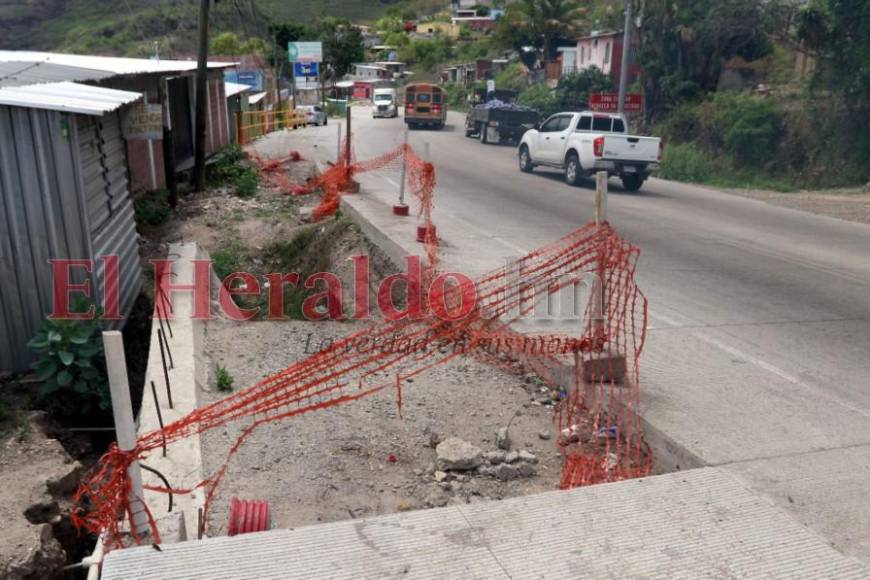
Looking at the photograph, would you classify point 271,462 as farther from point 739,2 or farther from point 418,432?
point 739,2

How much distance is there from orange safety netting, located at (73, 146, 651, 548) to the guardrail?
24.6m

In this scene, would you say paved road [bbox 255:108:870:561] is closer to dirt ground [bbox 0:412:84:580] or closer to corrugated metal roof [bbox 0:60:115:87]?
dirt ground [bbox 0:412:84:580]

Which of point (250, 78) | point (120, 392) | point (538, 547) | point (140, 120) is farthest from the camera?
point (250, 78)

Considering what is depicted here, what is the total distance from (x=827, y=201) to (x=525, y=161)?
29.3 feet

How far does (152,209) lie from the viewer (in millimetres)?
14078

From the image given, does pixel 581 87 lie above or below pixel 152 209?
above

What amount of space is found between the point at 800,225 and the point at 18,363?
47.8ft

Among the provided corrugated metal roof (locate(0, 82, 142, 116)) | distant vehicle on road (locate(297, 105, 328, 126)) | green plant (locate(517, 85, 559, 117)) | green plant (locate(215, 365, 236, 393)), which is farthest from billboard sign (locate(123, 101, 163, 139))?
distant vehicle on road (locate(297, 105, 328, 126))

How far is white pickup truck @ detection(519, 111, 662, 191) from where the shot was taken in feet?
64.3

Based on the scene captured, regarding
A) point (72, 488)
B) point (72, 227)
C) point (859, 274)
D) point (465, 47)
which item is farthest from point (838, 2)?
point (465, 47)

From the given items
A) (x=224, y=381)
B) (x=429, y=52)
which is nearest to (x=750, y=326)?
(x=224, y=381)

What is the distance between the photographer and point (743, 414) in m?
5.45

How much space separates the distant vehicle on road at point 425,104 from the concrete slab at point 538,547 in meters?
44.1

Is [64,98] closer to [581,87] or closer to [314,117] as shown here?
[581,87]
